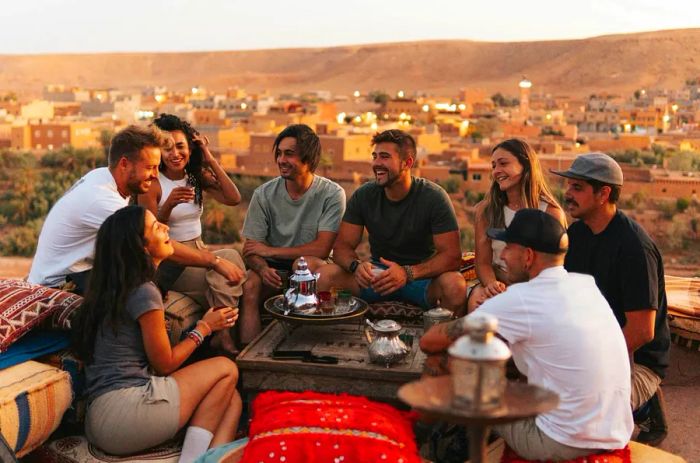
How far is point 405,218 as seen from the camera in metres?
4.32

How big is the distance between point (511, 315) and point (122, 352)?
143 cm

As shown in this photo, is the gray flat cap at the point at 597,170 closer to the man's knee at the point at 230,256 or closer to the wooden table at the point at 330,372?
the wooden table at the point at 330,372

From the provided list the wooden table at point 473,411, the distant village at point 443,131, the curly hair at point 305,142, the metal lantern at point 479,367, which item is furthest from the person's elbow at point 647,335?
the distant village at point 443,131

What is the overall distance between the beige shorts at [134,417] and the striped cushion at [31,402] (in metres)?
0.16

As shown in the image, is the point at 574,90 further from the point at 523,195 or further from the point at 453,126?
the point at 523,195

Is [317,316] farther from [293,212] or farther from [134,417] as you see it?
[293,212]

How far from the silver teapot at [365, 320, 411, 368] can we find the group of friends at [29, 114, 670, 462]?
0.50m

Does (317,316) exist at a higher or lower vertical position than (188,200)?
lower

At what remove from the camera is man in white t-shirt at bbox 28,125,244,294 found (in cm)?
353

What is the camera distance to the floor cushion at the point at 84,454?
298 cm

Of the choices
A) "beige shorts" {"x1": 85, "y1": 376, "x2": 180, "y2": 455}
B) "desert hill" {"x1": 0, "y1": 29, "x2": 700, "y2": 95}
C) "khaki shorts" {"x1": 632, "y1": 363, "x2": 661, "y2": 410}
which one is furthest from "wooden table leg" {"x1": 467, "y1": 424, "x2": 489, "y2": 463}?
"desert hill" {"x1": 0, "y1": 29, "x2": 700, "y2": 95}

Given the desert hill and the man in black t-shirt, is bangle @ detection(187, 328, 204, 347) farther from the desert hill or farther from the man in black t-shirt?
the desert hill

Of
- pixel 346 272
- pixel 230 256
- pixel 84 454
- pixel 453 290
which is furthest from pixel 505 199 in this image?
pixel 84 454

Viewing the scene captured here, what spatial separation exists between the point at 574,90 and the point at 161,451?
5846 centimetres
